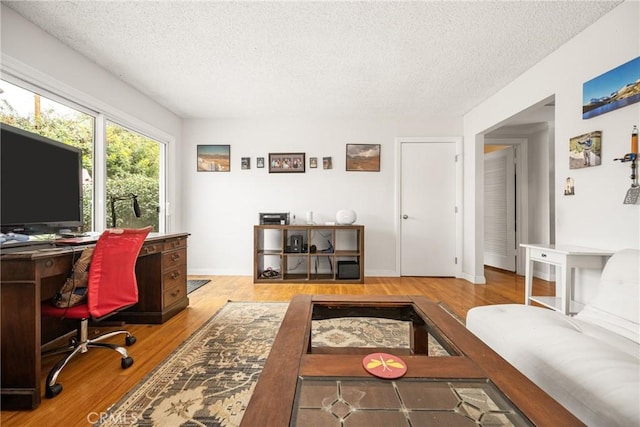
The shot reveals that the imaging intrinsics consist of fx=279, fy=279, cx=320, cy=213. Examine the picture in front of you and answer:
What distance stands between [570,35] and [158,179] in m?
4.77

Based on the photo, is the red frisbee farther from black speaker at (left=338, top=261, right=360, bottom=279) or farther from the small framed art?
the small framed art

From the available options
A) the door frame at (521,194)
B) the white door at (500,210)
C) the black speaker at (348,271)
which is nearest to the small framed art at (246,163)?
the black speaker at (348,271)

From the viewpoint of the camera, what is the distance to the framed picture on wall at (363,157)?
14.2 ft

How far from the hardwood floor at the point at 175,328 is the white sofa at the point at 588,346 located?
4.23 ft

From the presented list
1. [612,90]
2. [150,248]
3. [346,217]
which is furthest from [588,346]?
[346,217]

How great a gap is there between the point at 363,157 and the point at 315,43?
2.15 meters

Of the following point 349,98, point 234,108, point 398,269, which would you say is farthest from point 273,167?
point 398,269

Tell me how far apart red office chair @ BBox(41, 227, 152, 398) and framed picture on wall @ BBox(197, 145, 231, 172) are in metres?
2.60

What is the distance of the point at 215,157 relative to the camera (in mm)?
4379

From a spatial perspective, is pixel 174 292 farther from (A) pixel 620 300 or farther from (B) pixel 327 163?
(A) pixel 620 300

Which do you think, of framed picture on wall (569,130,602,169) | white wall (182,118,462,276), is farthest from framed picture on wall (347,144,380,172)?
framed picture on wall (569,130,602,169)

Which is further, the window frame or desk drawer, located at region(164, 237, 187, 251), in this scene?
desk drawer, located at region(164, 237, 187, 251)

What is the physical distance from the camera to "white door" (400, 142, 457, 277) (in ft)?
14.0

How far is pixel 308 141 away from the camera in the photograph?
14.3 feet
